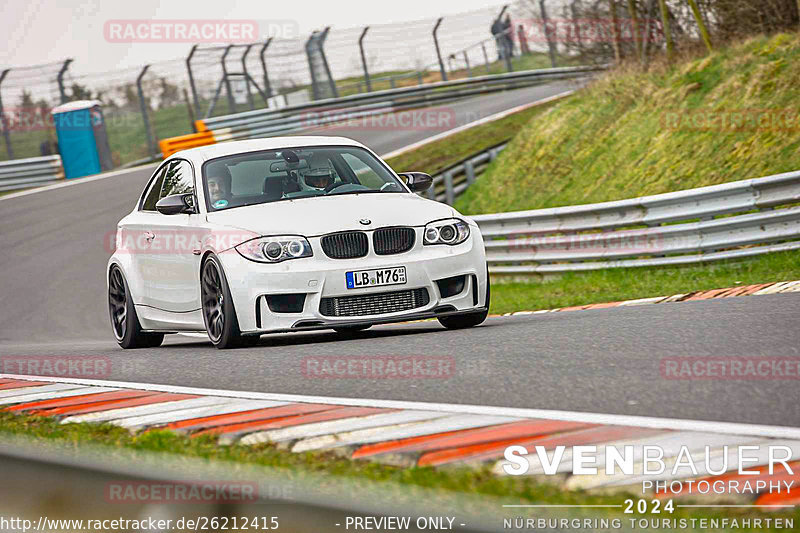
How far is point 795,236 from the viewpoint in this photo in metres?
11.2

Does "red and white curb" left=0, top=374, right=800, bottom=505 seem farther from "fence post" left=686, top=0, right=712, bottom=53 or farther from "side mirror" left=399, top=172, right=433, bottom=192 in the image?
"fence post" left=686, top=0, right=712, bottom=53

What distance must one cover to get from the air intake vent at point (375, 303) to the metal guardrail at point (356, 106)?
74.4ft

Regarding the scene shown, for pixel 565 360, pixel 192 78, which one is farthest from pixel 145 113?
pixel 565 360

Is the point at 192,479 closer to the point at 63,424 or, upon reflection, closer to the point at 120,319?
the point at 63,424

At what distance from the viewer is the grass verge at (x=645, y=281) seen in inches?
435

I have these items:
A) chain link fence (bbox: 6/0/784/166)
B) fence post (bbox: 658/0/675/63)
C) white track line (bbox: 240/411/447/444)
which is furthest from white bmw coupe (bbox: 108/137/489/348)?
chain link fence (bbox: 6/0/784/166)

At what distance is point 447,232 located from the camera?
8430 mm

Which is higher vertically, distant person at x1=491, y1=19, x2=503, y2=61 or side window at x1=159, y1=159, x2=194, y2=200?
distant person at x1=491, y1=19, x2=503, y2=61

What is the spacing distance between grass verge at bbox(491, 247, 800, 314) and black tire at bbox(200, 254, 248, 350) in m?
4.18

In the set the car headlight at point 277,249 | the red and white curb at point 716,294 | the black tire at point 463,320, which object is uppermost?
the car headlight at point 277,249

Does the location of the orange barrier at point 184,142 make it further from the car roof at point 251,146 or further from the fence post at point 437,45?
the car roof at point 251,146

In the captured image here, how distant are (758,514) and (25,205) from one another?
2480 cm

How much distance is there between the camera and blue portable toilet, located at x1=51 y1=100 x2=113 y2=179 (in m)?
32.3

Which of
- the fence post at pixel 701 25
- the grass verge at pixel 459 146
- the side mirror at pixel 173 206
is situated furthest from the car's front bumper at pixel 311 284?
the grass verge at pixel 459 146
